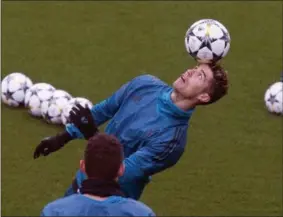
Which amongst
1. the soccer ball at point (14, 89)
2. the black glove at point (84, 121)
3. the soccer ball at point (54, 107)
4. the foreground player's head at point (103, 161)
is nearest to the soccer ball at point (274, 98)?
the soccer ball at point (54, 107)

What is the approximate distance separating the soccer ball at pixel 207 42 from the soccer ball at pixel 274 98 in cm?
444

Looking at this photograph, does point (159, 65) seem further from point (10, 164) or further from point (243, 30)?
point (10, 164)

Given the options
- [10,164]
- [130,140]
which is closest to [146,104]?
[130,140]

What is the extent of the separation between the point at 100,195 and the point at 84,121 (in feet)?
5.54

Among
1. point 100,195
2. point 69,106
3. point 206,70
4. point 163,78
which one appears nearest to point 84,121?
point 206,70

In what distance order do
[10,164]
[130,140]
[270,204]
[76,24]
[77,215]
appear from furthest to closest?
[76,24], [10,164], [270,204], [130,140], [77,215]

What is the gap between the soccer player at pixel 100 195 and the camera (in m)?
4.84

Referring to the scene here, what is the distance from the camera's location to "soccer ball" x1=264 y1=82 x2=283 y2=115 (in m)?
12.0

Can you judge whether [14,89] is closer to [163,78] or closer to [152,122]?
[163,78]

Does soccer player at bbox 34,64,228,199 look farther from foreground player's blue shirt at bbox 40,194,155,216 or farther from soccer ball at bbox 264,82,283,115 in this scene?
soccer ball at bbox 264,82,283,115

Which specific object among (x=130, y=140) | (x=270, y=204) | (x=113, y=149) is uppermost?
(x=113, y=149)

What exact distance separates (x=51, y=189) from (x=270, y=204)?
8.38ft

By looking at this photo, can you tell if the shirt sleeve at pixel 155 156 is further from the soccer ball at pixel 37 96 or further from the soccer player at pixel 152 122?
the soccer ball at pixel 37 96

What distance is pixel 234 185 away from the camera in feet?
32.3
